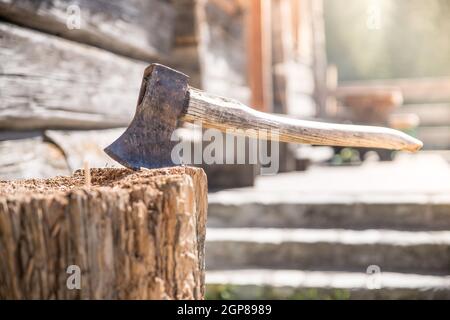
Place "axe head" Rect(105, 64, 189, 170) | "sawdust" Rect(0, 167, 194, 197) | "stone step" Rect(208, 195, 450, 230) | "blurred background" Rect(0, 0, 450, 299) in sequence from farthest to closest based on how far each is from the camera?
"stone step" Rect(208, 195, 450, 230) < "blurred background" Rect(0, 0, 450, 299) < "axe head" Rect(105, 64, 189, 170) < "sawdust" Rect(0, 167, 194, 197)

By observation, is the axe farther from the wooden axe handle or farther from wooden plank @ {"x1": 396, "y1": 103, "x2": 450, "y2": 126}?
wooden plank @ {"x1": 396, "y1": 103, "x2": 450, "y2": 126}

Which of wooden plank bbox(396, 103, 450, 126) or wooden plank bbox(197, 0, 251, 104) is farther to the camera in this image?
wooden plank bbox(396, 103, 450, 126)

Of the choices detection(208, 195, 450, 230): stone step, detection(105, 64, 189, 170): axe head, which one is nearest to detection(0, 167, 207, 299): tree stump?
detection(105, 64, 189, 170): axe head

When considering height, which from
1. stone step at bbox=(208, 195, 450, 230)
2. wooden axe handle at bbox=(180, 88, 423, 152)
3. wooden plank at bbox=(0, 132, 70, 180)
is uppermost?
wooden axe handle at bbox=(180, 88, 423, 152)

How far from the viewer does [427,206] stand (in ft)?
10.0

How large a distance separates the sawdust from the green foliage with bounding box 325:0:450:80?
12785 millimetres

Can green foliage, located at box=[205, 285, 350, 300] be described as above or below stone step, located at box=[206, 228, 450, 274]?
below

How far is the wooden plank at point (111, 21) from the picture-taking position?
2232 mm

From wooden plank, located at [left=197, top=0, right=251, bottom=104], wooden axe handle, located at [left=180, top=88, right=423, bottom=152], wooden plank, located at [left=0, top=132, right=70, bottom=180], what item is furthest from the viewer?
wooden plank, located at [left=197, top=0, right=251, bottom=104]

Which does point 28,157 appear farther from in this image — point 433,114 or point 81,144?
point 433,114

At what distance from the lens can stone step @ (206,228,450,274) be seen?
2.78m

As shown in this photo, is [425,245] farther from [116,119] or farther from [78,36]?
[78,36]
